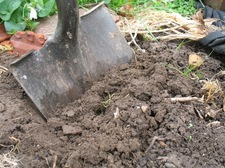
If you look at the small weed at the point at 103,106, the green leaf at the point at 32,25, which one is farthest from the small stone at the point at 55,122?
the green leaf at the point at 32,25

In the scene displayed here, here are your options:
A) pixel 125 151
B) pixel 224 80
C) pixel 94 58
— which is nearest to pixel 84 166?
pixel 125 151

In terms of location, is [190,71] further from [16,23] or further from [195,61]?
[16,23]

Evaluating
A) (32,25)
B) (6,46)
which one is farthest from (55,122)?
(32,25)

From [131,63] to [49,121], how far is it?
2.24 feet

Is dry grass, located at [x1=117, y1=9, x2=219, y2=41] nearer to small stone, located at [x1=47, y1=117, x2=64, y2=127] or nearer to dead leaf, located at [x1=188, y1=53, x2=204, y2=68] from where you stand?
dead leaf, located at [x1=188, y1=53, x2=204, y2=68]

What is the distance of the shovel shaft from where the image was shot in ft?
6.03

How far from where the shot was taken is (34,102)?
187 cm

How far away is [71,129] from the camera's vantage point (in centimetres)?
181

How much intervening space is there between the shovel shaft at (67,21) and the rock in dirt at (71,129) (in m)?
0.46

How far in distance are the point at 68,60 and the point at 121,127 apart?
0.49 metres

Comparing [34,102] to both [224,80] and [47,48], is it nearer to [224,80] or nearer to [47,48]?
[47,48]

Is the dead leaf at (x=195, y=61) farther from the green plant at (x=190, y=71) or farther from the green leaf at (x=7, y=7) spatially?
the green leaf at (x=7, y=7)

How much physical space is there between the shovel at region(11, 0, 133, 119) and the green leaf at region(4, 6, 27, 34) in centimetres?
62

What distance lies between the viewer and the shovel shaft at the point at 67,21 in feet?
6.03
